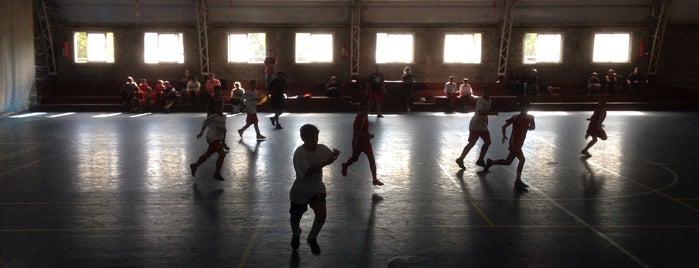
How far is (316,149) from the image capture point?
710 cm

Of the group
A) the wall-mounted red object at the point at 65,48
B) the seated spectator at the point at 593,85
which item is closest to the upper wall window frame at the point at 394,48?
the seated spectator at the point at 593,85

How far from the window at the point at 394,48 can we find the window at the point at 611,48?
956 centimetres

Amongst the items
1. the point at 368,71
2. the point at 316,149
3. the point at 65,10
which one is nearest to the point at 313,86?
the point at 368,71

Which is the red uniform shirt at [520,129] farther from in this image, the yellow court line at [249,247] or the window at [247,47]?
the window at [247,47]

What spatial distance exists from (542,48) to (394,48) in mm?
7746

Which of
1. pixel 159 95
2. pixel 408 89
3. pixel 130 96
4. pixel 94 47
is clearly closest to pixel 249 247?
pixel 408 89

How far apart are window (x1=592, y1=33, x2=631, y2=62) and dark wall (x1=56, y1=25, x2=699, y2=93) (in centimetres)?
37

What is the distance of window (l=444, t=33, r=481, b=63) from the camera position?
108ft

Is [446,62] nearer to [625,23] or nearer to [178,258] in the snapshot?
[625,23]

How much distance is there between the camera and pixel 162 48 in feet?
108

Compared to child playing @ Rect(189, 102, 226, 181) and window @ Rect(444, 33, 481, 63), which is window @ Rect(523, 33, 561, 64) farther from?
child playing @ Rect(189, 102, 226, 181)

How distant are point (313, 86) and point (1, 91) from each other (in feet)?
46.2

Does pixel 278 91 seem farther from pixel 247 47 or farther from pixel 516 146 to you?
pixel 247 47

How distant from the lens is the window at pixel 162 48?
107ft
